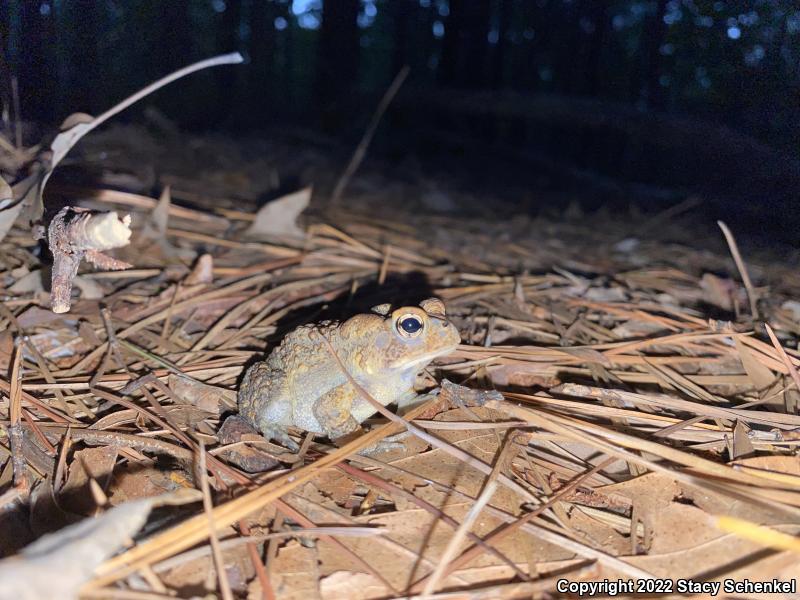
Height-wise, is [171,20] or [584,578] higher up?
[171,20]

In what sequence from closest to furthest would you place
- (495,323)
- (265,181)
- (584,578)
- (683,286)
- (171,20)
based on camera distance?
(584,578), (495,323), (683,286), (171,20), (265,181)

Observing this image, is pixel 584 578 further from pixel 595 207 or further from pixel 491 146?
pixel 491 146

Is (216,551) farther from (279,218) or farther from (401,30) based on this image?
(401,30)

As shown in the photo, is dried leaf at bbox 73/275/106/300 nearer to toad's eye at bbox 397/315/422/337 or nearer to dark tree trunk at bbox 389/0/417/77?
toad's eye at bbox 397/315/422/337

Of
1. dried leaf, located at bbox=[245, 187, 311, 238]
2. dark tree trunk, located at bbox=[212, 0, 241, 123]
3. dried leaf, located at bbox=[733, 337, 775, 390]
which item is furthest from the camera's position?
dark tree trunk, located at bbox=[212, 0, 241, 123]

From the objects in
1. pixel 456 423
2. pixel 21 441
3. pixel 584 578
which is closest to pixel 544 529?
pixel 584 578

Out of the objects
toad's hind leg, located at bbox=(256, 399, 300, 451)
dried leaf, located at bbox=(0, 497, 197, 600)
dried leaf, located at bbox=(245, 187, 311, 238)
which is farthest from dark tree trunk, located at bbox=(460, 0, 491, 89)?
dried leaf, located at bbox=(0, 497, 197, 600)

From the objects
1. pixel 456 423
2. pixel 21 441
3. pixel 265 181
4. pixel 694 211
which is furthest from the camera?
pixel 265 181
